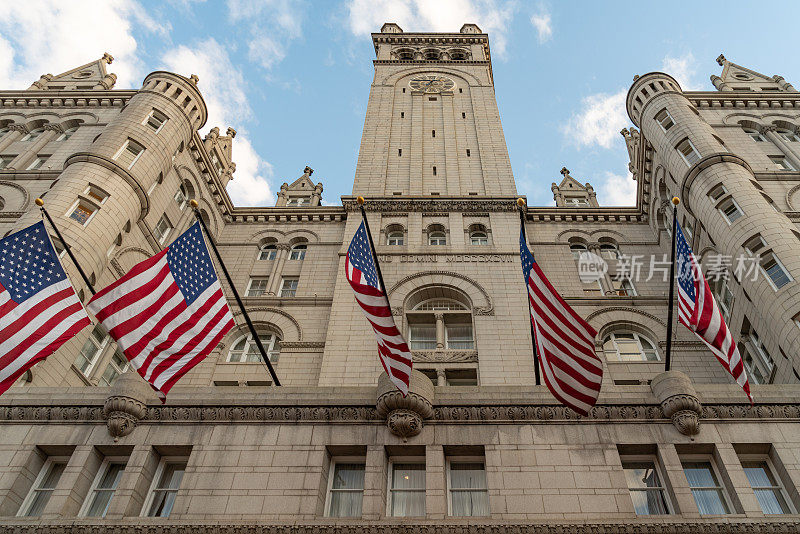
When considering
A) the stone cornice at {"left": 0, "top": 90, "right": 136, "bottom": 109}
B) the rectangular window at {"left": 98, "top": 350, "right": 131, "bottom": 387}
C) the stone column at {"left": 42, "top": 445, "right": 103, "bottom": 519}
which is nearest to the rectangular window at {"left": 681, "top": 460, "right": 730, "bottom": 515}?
the stone column at {"left": 42, "top": 445, "right": 103, "bottom": 519}

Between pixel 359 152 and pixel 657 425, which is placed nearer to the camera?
pixel 657 425

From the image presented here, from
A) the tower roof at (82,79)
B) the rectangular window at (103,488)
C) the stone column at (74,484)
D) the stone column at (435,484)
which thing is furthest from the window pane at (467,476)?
the tower roof at (82,79)

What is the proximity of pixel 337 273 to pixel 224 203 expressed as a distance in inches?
467

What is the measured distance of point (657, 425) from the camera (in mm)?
16562

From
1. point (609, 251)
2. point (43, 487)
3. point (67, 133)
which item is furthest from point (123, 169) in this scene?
point (609, 251)

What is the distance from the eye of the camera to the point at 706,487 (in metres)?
15.5

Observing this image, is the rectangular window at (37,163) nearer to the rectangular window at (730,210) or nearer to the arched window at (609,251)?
the arched window at (609,251)

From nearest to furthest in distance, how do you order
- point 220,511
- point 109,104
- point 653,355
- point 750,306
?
point 220,511
point 750,306
point 653,355
point 109,104

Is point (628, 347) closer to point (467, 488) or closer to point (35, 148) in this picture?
point (467, 488)

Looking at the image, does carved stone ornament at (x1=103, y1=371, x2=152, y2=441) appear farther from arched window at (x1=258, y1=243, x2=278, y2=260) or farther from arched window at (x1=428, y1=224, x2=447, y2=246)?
arched window at (x1=258, y1=243, x2=278, y2=260)

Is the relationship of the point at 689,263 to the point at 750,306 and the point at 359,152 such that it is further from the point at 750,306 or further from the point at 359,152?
the point at 359,152

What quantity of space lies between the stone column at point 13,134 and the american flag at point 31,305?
78.9 feet

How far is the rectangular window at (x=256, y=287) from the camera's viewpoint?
34.9m

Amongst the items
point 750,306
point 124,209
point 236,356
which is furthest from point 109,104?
point 750,306
